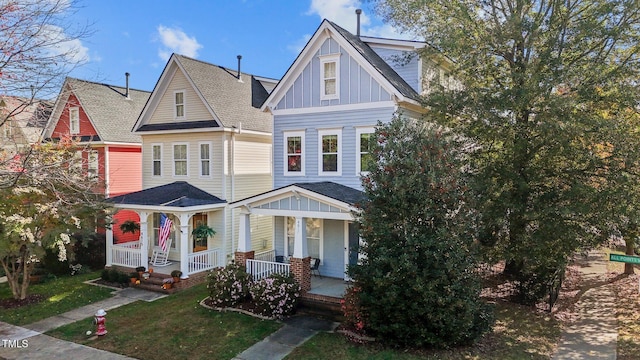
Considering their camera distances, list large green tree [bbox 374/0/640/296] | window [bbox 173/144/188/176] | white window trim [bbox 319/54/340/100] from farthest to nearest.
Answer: window [bbox 173/144/188/176], white window trim [bbox 319/54/340/100], large green tree [bbox 374/0/640/296]

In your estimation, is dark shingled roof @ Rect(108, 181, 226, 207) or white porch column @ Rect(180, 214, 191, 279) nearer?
white porch column @ Rect(180, 214, 191, 279)

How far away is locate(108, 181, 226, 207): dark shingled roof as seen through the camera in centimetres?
1647

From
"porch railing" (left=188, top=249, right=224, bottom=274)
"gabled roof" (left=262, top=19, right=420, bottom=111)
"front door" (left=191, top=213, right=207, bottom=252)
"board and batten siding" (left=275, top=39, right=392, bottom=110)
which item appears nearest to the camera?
"gabled roof" (left=262, top=19, right=420, bottom=111)

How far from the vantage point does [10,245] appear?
43.4 feet

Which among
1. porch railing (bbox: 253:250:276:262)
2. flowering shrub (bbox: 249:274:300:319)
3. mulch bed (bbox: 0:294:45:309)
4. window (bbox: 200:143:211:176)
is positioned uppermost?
window (bbox: 200:143:211:176)

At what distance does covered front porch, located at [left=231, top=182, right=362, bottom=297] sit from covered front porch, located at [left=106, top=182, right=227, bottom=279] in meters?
2.67

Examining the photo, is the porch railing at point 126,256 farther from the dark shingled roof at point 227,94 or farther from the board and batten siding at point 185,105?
the dark shingled roof at point 227,94

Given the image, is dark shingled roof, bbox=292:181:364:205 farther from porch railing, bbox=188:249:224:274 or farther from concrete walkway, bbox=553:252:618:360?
concrete walkway, bbox=553:252:618:360

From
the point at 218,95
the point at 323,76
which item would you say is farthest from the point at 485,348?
the point at 218,95

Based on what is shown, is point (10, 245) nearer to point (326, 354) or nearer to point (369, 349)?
point (326, 354)

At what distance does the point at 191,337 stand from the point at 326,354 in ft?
12.3

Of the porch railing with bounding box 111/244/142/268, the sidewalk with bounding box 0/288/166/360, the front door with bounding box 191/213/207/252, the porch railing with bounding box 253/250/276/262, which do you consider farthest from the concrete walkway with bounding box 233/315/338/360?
the porch railing with bounding box 111/244/142/268

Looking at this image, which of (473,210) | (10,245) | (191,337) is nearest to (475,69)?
(473,210)

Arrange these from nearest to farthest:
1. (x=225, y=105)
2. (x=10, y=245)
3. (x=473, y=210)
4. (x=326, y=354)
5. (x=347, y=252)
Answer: (x=326, y=354) < (x=473, y=210) < (x=10, y=245) < (x=347, y=252) < (x=225, y=105)
